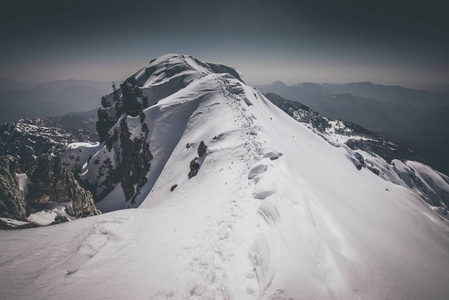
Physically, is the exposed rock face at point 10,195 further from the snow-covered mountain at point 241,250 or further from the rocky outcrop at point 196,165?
the snow-covered mountain at point 241,250

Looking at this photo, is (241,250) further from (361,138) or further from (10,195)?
(361,138)

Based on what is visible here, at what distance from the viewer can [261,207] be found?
11680mm

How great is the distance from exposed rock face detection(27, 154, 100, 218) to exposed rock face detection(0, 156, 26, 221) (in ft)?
10.5

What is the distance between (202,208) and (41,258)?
9558 millimetres

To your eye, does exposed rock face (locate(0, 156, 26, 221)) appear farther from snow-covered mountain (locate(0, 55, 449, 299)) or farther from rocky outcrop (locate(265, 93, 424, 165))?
rocky outcrop (locate(265, 93, 424, 165))

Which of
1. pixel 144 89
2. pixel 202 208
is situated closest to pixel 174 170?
pixel 202 208

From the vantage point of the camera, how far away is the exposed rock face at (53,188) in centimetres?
4534

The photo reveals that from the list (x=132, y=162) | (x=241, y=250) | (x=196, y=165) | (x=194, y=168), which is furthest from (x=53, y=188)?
(x=241, y=250)

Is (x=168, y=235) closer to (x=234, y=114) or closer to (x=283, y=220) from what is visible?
(x=283, y=220)

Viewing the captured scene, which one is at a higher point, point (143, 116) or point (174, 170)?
point (143, 116)

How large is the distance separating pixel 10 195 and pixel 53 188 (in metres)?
12.7

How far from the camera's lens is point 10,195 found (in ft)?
117

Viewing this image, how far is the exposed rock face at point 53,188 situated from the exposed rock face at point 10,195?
126 inches

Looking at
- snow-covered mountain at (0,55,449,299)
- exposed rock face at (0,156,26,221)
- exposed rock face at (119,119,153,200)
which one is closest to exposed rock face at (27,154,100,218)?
exposed rock face at (0,156,26,221)
